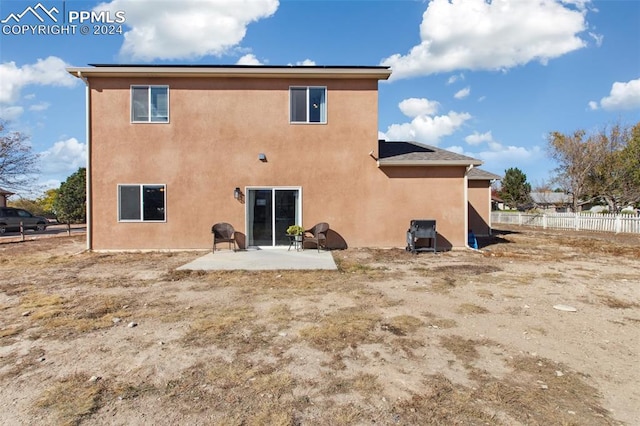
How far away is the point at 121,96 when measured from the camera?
11.0 metres

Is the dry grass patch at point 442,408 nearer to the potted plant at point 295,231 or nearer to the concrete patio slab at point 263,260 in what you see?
the concrete patio slab at point 263,260

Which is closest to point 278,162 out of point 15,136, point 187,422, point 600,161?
point 187,422

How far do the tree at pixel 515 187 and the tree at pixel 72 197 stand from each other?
4562cm

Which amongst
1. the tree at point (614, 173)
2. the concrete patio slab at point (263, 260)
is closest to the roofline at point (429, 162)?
the concrete patio slab at point (263, 260)

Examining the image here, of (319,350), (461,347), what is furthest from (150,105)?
(461,347)

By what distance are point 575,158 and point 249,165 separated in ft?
98.6

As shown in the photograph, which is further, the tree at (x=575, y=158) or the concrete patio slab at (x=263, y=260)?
the tree at (x=575, y=158)

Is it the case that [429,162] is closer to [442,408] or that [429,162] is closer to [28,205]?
[442,408]

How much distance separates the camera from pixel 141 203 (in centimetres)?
1108

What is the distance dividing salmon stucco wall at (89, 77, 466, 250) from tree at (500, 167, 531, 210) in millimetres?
37937

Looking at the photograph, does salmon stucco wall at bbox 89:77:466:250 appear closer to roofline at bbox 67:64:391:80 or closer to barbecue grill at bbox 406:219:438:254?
roofline at bbox 67:64:391:80

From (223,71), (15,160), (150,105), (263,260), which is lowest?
(263,260)

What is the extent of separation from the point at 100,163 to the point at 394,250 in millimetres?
9909

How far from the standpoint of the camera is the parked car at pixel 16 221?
62.1 feet
